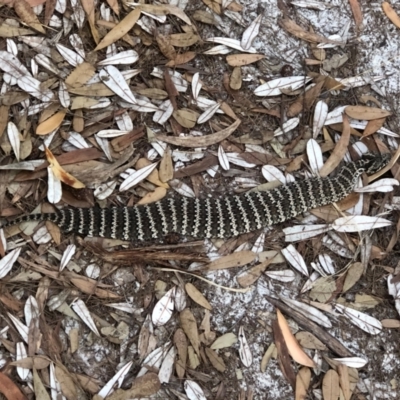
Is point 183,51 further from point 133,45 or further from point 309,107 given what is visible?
point 309,107

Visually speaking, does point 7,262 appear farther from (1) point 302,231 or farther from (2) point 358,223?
(2) point 358,223

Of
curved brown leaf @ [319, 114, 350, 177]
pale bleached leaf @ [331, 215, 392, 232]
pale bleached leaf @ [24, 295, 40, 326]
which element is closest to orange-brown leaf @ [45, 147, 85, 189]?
pale bleached leaf @ [24, 295, 40, 326]

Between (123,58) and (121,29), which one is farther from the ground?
(121,29)

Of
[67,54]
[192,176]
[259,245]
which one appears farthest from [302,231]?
[67,54]

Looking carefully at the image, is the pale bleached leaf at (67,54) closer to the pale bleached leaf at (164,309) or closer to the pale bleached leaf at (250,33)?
the pale bleached leaf at (250,33)

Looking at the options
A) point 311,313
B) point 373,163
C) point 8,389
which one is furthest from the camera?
point 373,163

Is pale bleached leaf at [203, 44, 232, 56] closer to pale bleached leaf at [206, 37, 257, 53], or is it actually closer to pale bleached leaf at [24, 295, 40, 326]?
pale bleached leaf at [206, 37, 257, 53]

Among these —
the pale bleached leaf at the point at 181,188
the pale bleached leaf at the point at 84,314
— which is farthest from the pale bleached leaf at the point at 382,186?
the pale bleached leaf at the point at 84,314
